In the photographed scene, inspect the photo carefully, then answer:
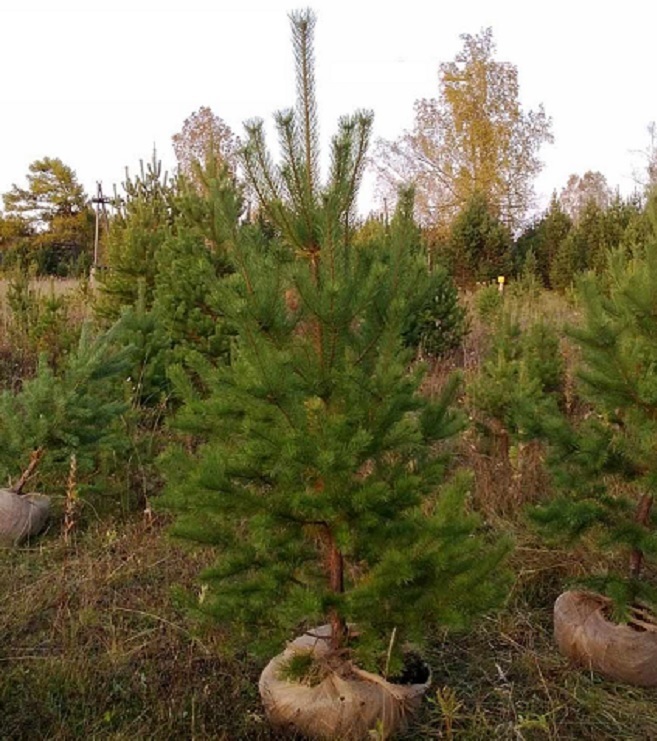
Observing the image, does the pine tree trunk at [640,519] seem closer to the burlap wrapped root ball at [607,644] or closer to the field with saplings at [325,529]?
the field with saplings at [325,529]

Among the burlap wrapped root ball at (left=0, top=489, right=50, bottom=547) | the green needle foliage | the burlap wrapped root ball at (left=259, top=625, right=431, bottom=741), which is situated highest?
the green needle foliage

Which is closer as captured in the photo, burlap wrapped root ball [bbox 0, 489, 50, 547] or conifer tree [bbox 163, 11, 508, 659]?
conifer tree [bbox 163, 11, 508, 659]

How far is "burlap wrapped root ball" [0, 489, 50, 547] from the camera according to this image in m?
3.95

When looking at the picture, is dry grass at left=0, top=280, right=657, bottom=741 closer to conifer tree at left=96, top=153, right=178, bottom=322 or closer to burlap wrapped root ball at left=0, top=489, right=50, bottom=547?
burlap wrapped root ball at left=0, top=489, right=50, bottom=547

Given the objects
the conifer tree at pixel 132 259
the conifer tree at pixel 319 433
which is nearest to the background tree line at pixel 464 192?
the conifer tree at pixel 132 259

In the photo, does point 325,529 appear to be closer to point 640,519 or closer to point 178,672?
point 178,672

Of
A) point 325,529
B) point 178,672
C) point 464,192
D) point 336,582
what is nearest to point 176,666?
point 178,672

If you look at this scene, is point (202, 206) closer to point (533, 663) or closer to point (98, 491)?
point (98, 491)

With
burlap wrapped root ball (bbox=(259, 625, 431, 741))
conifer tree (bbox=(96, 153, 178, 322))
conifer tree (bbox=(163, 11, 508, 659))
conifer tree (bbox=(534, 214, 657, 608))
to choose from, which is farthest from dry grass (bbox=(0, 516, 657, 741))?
conifer tree (bbox=(96, 153, 178, 322))

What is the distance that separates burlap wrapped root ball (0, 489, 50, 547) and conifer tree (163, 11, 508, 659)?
6.13 ft

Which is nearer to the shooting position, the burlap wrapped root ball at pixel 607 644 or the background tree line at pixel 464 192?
the burlap wrapped root ball at pixel 607 644

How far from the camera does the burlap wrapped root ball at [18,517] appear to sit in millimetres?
3947

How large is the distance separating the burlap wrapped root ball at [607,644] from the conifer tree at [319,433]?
0.75m

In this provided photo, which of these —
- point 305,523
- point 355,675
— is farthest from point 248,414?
point 355,675
